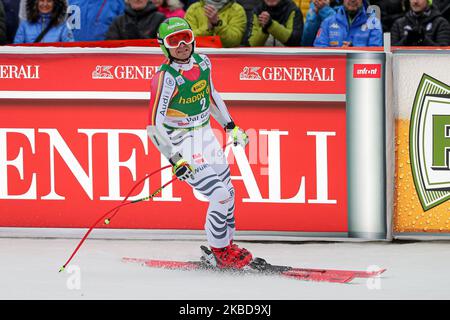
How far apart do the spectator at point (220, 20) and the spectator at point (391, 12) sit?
1648 millimetres

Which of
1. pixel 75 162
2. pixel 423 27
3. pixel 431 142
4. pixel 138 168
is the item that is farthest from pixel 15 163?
pixel 423 27

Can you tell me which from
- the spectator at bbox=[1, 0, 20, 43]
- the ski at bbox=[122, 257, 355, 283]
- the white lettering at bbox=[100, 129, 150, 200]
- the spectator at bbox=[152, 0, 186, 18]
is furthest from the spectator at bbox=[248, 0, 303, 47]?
the ski at bbox=[122, 257, 355, 283]

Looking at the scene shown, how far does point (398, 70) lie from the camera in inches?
410

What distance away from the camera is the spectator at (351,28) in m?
11.5

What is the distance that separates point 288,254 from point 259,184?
77cm

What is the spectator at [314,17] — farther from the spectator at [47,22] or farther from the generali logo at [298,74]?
the spectator at [47,22]

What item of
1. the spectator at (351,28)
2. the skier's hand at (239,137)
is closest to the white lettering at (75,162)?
the skier's hand at (239,137)

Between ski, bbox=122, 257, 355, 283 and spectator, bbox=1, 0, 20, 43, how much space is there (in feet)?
12.4

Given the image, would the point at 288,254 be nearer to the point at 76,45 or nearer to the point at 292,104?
the point at 292,104

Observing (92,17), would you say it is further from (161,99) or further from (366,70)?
(161,99)

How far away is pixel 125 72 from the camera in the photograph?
415 inches
